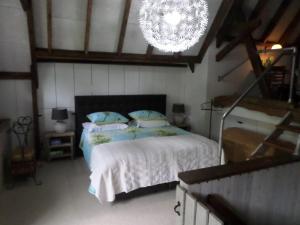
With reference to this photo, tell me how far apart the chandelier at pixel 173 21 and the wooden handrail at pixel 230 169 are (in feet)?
4.69

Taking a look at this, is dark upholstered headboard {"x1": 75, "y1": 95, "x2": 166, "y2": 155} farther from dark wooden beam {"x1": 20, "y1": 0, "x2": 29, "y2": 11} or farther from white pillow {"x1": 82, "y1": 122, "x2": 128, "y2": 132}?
dark wooden beam {"x1": 20, "y1": 0, "x2": 29, "y2": 11}

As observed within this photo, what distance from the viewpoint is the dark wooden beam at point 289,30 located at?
5082mm

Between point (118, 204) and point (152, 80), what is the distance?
3007mm

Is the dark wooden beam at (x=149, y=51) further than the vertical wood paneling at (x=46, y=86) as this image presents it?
Yes

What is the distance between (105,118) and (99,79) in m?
0.91

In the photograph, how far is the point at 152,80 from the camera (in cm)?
537

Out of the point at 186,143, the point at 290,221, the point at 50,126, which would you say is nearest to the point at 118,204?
the point at 186,143

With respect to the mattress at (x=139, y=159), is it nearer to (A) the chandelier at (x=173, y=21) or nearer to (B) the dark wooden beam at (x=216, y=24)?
(A) the chandelier at (x=173, y=21)

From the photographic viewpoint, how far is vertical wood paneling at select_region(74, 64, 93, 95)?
466 cm

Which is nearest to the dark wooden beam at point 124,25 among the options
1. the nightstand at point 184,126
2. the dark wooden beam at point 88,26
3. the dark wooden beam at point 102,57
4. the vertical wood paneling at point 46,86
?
the dark wooden beam at point 102,57

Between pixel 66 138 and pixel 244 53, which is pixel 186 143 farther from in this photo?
pixel 244 53

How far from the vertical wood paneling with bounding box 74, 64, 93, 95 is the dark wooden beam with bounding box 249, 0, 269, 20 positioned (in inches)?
131

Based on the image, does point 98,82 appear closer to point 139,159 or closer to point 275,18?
point 139,159

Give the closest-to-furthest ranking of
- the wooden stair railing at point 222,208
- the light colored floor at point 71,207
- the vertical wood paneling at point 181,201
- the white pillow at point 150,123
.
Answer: the wooden stair railing at point 222,208
the vertical wood paneling at point 181,201
the light colored floor at point 71,207
the white pillow at point 150,123
